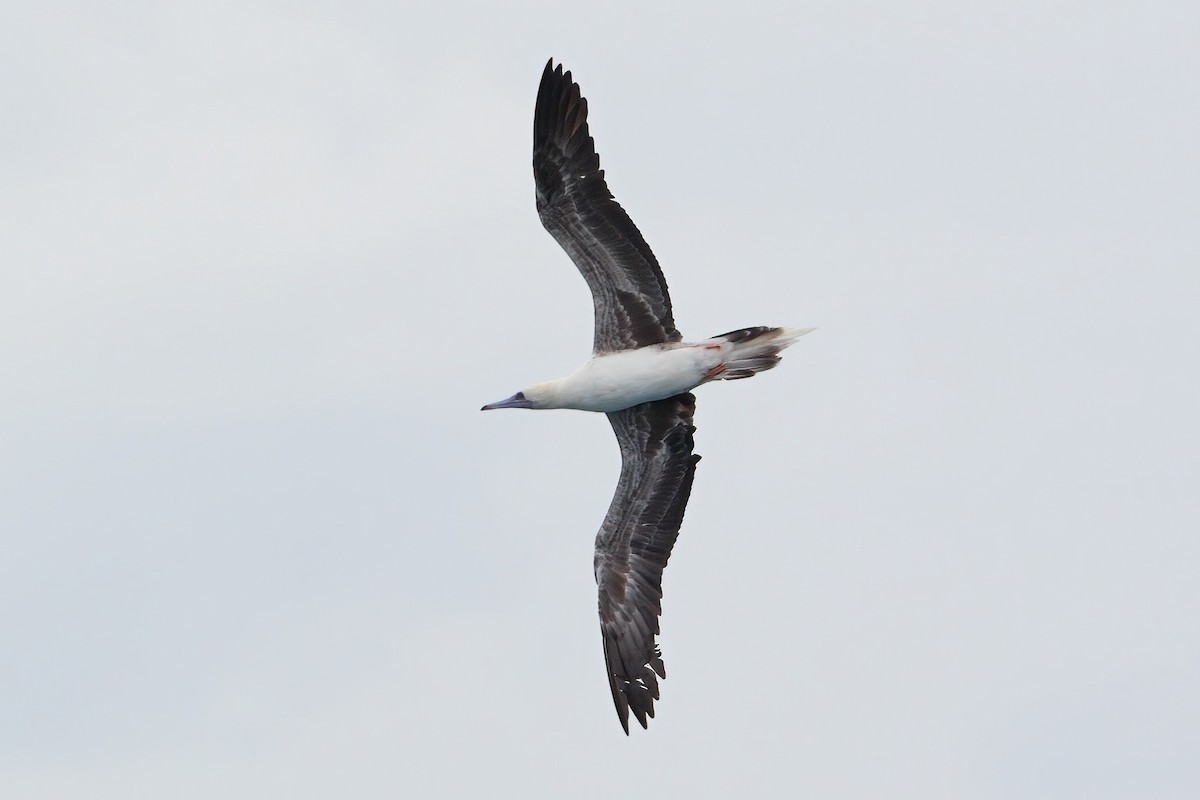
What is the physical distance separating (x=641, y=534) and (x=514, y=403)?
227 centimetres

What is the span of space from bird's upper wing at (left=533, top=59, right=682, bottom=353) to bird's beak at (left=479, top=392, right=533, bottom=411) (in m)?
1.27

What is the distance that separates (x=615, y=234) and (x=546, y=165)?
1126mm

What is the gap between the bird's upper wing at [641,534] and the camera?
881 inches

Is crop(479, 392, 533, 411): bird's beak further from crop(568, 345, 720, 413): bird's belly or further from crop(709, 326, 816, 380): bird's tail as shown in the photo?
crop(709, 326, 816, 380): bird's tail

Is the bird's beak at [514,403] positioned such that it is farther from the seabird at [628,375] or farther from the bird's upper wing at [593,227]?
the bird's upper wing at [593,227]

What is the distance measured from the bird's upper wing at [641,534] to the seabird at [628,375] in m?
0.01

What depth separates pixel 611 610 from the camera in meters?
22.6

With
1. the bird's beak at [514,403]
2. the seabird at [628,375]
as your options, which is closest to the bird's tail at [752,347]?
the seabird at [628,375]

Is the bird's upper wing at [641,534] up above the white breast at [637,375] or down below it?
below

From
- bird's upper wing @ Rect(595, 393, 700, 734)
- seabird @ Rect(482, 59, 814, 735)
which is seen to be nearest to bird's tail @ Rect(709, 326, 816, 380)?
seabird @ Rect(482, 59, 814, 735)

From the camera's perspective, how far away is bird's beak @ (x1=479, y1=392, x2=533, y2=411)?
2230 centimetres

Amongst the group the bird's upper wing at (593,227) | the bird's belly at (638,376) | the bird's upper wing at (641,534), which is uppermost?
the bird's upper wing at (593,227)

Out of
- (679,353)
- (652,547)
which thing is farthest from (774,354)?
(652,547)

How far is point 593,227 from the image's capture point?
2112 centimetres
